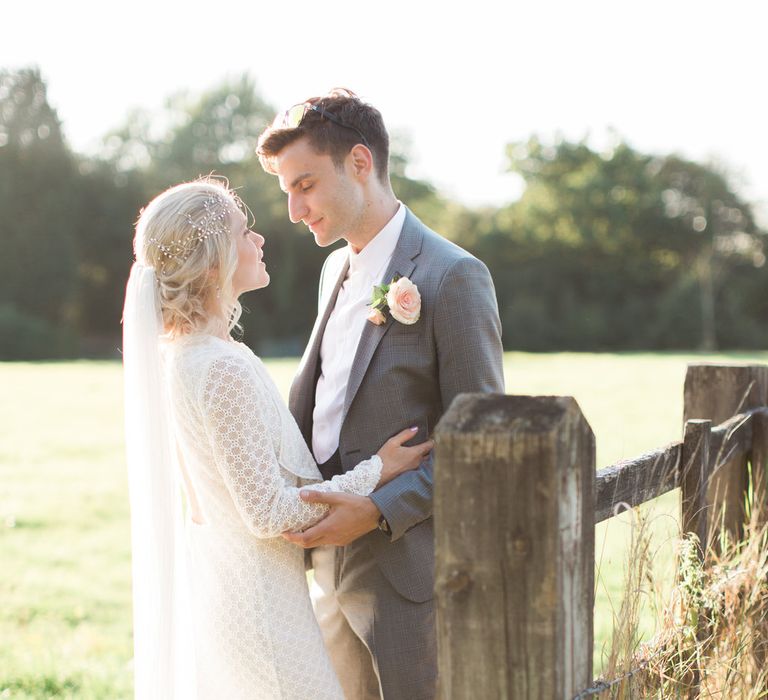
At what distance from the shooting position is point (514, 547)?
1.54 metres

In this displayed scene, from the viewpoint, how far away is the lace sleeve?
2.72m

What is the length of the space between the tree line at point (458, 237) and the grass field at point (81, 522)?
830 inches

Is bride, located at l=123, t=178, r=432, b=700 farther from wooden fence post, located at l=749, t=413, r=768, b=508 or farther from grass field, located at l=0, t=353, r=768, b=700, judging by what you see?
wooden fence post, located at l=749, t=413, r=768, b=508

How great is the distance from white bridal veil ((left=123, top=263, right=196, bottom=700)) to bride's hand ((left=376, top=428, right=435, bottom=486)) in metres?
0.69

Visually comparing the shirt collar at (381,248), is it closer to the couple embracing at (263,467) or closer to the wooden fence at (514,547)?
the couple embracing at (263,467)

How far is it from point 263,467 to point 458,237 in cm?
5087

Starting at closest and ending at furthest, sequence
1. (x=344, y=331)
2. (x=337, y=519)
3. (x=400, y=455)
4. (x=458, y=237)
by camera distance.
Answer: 1. (x=337, y=519)
2. (x=400, y=455)
3. (x=344, y=331)
4. (x=458, y=237)

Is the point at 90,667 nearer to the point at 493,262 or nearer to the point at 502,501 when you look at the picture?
the point at 502,501

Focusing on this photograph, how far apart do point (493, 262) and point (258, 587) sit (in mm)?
Result: 49368

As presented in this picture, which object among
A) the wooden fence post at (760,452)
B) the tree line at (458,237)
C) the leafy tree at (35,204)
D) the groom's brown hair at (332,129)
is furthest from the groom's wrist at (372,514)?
the leafy tree at (35,204)

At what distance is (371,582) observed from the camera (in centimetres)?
308

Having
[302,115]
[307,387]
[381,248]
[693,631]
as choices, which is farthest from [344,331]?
[693,631]

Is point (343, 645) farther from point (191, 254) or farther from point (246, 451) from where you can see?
point (191, 254)

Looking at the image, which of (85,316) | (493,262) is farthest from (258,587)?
(493,262)
